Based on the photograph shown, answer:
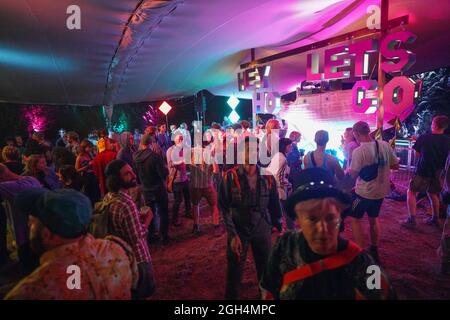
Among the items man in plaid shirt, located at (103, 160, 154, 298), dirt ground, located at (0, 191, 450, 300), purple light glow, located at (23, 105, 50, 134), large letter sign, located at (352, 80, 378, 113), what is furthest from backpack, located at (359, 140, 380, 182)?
purple light glow, located at (23, 105, 50, 134)

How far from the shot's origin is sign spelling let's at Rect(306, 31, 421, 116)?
608 centimetres

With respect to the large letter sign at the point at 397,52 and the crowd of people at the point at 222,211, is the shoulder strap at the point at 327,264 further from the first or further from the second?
the large letter sign at the point at 397,52

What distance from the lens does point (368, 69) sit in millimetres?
7098

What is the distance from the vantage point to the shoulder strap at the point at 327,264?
4.75 ft

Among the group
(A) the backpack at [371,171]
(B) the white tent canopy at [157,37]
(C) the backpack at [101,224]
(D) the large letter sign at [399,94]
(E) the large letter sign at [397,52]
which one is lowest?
(C) the backpack at [101,224]

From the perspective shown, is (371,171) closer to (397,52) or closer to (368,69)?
(397,52)

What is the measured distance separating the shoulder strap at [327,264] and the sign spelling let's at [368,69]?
19.7 feet

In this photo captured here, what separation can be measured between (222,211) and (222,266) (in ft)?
5.28

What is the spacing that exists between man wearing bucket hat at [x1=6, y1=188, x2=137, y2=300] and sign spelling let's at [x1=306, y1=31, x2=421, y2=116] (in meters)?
6.77

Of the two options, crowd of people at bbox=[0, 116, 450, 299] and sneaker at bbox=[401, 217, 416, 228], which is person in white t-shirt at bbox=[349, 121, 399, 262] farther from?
sneaker at bbox=[401, 217, 416, 228]

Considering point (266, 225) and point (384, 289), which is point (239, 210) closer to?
point (266, 225)

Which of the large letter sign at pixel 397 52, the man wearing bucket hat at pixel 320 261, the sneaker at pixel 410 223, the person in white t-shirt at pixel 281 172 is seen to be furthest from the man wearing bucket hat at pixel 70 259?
the large letter sign at pixel 397 52

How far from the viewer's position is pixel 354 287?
4.64 feet

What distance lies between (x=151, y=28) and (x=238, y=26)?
2.11 m
